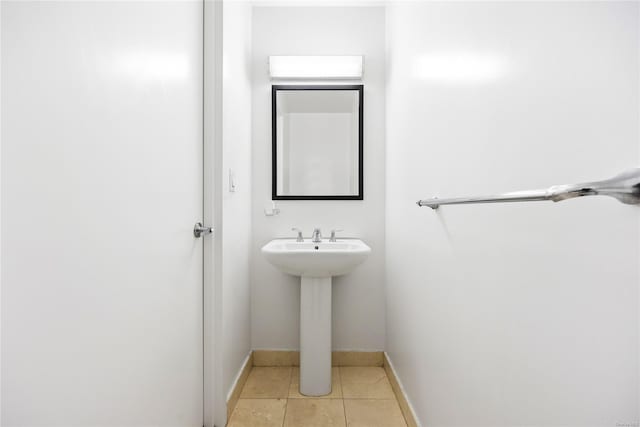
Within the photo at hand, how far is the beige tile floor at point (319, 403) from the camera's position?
156 cm

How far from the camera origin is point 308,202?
2117 mm

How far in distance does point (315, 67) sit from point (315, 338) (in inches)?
62.7

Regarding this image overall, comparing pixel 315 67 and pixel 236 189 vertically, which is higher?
pixel 315 67

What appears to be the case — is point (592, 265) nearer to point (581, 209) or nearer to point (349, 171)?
point (581, 209)

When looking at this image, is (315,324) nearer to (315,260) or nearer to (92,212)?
(315,260)

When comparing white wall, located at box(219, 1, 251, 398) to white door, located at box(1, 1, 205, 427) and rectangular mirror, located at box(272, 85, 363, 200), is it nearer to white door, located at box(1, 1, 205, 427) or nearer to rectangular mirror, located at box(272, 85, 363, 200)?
rectangular mirror, located at box(272, 85, 363, 200)

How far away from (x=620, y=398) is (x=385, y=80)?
76.9 inches

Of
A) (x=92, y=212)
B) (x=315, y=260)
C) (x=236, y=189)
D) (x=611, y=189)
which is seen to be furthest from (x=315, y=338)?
(x=611, y=189)

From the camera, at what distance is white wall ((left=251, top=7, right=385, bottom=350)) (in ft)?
6.95

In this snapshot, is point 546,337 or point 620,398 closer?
point 620,398

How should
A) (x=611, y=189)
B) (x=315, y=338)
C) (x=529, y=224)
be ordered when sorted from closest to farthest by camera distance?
1. (x=611, y=189)
2. (x=529, y=224)
3. (x=315, y=338)

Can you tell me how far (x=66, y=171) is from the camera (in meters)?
0.66

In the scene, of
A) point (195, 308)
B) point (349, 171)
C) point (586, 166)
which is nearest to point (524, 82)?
point (586, 166)

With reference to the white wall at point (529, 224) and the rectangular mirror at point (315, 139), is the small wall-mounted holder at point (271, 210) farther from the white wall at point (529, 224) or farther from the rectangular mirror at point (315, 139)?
the white wall at point (529, 224)
